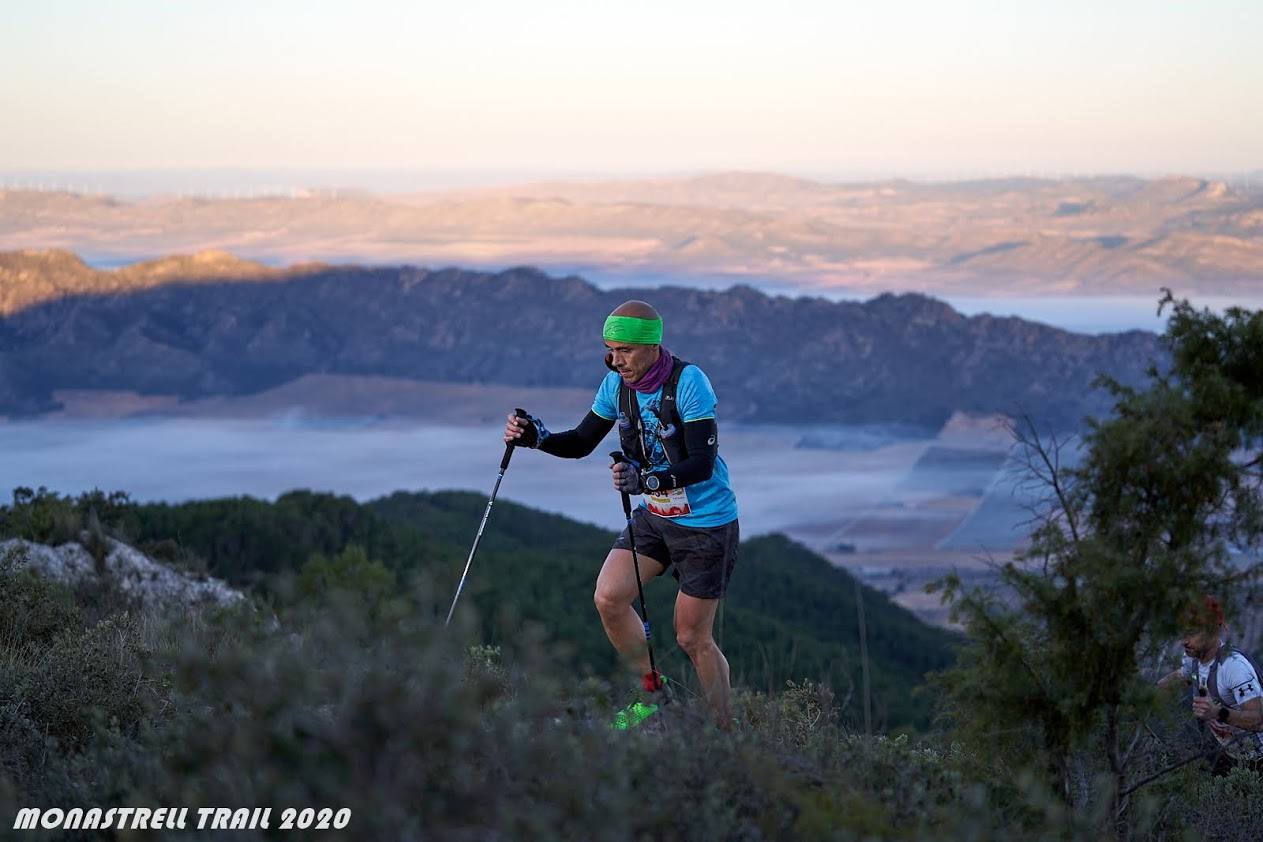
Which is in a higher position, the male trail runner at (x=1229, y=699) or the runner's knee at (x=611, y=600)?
the runner's knee at (x=611, y=600)

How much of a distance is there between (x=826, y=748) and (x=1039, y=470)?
143cm

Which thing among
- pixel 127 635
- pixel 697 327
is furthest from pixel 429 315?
pixel 127 635

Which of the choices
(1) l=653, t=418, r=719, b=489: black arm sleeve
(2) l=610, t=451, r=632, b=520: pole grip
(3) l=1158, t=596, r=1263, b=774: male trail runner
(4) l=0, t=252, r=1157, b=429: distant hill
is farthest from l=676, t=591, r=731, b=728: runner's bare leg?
A: (4) l=0, t=252, r=1157, b=429: distant hill

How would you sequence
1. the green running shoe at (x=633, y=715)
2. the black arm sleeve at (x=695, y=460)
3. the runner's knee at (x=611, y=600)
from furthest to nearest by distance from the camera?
the runner's knee at (x=611, y=600) → the black arm sleeve at (x=695, y=460) → the green running shoe at (x=633, y=715)

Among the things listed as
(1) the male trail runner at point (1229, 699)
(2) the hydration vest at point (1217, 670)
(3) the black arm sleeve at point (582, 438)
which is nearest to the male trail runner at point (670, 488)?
(3) the black arm sleeve at point (582, 438)

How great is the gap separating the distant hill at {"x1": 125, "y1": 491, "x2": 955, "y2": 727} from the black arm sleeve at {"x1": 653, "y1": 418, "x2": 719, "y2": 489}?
1.64 metres

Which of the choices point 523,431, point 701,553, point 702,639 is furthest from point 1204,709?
point 523,431

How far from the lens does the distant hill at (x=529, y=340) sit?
155 metres

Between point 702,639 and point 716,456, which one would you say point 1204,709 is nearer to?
point 702,639

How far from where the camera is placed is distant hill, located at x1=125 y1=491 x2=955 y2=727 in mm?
24906

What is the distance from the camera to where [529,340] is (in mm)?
163500

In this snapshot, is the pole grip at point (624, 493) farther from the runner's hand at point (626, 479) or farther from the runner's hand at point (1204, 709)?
the runner's hand at point (1204, 709)

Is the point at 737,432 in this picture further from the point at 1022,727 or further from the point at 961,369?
the point at 1022,727

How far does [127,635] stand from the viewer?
697 cm
